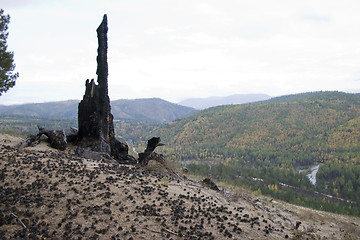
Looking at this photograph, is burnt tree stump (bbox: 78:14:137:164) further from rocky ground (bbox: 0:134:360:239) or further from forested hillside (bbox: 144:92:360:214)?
forested hillside (bbox: 144:92:360:214)

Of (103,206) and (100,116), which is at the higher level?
(100,116)

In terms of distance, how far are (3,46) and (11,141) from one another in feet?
29.5

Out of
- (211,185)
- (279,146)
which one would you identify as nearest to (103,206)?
(211,185)

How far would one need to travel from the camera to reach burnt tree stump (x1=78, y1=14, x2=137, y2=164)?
26.8 metres

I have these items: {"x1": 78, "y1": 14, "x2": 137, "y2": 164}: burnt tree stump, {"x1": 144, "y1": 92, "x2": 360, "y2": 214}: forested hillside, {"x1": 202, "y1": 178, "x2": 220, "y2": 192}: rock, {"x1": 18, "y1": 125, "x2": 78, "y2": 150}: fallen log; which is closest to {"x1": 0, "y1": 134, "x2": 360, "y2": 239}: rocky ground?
{"x1": 202, "y1": 178, "x2": 220, "y2": 192}: rock

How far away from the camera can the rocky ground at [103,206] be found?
1134cm

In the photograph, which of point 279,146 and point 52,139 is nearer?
point 52,139

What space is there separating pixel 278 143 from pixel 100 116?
122028mm

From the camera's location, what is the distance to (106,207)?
13383 mm

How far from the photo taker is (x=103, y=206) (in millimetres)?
13430

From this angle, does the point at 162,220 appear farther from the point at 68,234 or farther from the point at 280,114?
the point at 280,114

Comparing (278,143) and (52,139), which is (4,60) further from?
(278,143)

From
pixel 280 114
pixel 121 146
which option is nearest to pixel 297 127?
pixel 280 114

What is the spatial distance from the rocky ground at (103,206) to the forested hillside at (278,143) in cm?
4919
